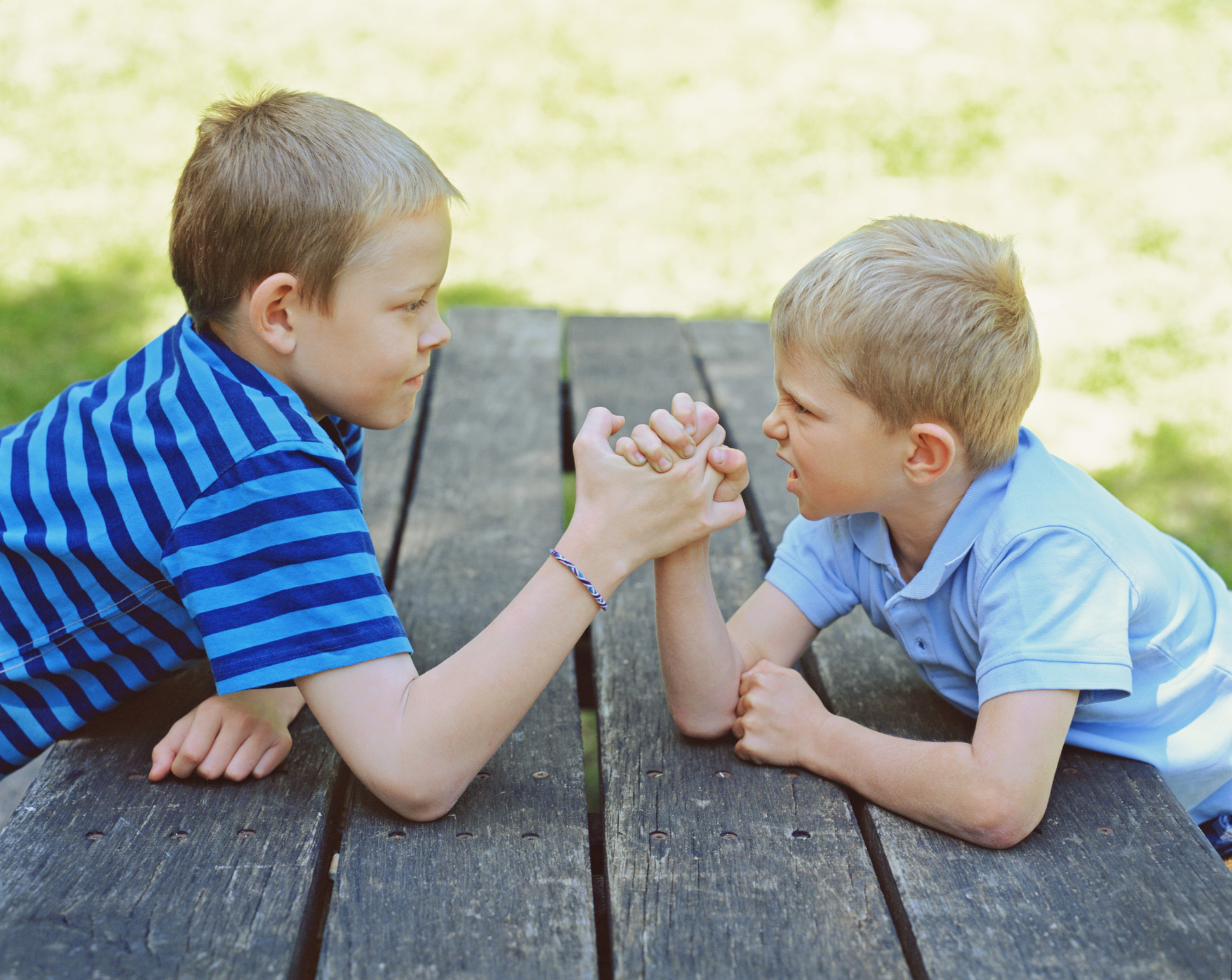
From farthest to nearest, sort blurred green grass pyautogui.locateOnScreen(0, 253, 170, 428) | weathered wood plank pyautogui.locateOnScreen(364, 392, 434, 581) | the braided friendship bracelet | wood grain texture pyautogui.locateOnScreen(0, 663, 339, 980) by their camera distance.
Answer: blurred green grass pyautogui.locateOnScreen(0, 253, 170, 428) → weathered wood plank pyautogui.locateOnScreen(364, 392, 434, 581) → the braided friendship bracelet → wood grain texture pyautogui.locateOnScreen(0, 663, 339, 980)

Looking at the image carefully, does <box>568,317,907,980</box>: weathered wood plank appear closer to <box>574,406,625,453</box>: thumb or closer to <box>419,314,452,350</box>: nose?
<box>574,406,625,453</box>: thumb

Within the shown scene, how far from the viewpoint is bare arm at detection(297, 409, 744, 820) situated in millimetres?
1385

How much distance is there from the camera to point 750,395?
2881 mm

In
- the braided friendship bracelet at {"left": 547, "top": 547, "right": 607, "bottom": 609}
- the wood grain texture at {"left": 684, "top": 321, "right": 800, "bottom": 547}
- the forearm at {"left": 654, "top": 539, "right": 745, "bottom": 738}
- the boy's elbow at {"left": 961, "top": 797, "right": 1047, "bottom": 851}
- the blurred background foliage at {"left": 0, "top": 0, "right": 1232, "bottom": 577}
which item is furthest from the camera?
the blurred background foliage at {"left": 0, "top": 0, "right": 1232, "bottom": 577}

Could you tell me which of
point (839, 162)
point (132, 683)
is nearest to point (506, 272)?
point (839, 162)

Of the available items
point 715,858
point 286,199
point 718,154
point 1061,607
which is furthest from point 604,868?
point 718,154

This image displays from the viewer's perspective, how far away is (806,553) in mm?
1796

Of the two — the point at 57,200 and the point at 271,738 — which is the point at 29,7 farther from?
the point at 271,738

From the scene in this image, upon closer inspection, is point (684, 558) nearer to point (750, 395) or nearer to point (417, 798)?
point (417, 798)

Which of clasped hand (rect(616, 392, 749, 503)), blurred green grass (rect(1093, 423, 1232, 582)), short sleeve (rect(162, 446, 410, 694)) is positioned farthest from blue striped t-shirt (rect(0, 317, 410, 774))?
blurred green grass (rect(1093, 423, 1232, 582))

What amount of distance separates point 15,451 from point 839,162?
5.31 m

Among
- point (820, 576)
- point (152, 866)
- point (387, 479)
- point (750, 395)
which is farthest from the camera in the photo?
point (750, 395)

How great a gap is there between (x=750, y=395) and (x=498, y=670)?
1.61 meters

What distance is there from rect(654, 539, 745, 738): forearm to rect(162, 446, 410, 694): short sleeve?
396 mm
